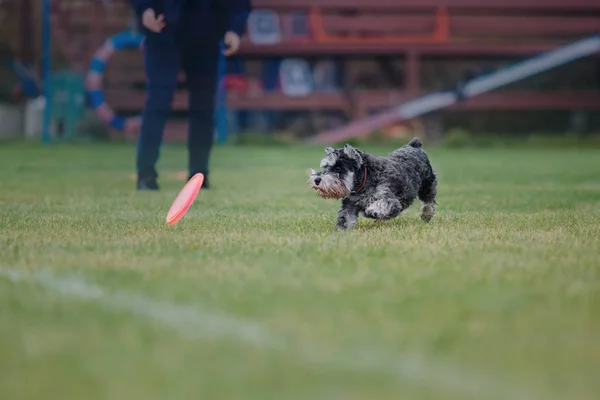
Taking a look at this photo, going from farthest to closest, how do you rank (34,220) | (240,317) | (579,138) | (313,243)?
(579,138), (34,220), (313,243), (240,317)

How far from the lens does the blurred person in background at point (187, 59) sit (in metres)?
8.50

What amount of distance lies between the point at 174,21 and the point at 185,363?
6.10 metres

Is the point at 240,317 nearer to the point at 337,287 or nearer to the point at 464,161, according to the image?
the point at 337,287

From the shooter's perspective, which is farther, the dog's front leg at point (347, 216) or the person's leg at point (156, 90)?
the person's leg at point (156, 90)

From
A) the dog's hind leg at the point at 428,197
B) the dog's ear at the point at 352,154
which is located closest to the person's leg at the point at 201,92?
the dog's hind leg at the point at 428,197

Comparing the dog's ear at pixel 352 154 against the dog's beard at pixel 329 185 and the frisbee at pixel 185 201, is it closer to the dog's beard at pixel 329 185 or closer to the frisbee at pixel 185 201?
the dog's beard at pixel 329 185

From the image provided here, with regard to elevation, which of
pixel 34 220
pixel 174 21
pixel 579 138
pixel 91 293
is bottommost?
pixel 579 138

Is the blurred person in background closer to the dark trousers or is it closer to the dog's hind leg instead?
the dark trousers

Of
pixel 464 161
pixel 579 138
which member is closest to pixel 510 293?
pixel 464 161

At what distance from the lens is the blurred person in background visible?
8.50 m

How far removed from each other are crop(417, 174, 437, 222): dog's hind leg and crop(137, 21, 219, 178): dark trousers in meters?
2.94

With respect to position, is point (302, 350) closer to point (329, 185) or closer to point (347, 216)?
point (329, 185)

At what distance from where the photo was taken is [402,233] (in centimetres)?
544

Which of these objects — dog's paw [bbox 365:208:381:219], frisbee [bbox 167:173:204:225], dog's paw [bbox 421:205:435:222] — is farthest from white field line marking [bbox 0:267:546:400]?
dog's paw [bbox 421:205:435:222]
